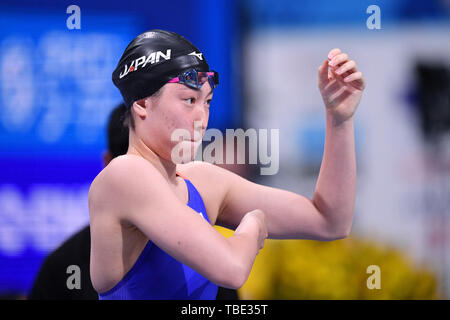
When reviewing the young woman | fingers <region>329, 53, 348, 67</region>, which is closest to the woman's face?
the young woman

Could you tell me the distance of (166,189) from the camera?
1207 mm

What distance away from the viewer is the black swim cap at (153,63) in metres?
1.23

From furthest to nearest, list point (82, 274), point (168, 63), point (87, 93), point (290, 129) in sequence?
point (290, 129) → point (87, 93) → point (82, 274) → point (168, 63)

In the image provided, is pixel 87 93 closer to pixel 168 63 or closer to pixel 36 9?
pixel 36 9

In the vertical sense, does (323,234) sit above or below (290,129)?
below

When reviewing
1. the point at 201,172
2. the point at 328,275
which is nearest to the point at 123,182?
the point at 201,172

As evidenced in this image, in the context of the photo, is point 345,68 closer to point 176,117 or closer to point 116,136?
point 176,117

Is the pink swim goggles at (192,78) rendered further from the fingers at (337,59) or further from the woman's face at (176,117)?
the fingers at (337,59)

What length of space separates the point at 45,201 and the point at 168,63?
254 centimetres

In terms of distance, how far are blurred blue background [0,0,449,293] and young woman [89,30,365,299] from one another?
6.42 ft

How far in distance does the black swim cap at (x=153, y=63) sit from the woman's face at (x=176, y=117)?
0.03m

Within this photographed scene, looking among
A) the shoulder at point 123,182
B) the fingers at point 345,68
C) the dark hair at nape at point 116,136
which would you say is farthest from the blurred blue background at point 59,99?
the shoulder at point 123,182
